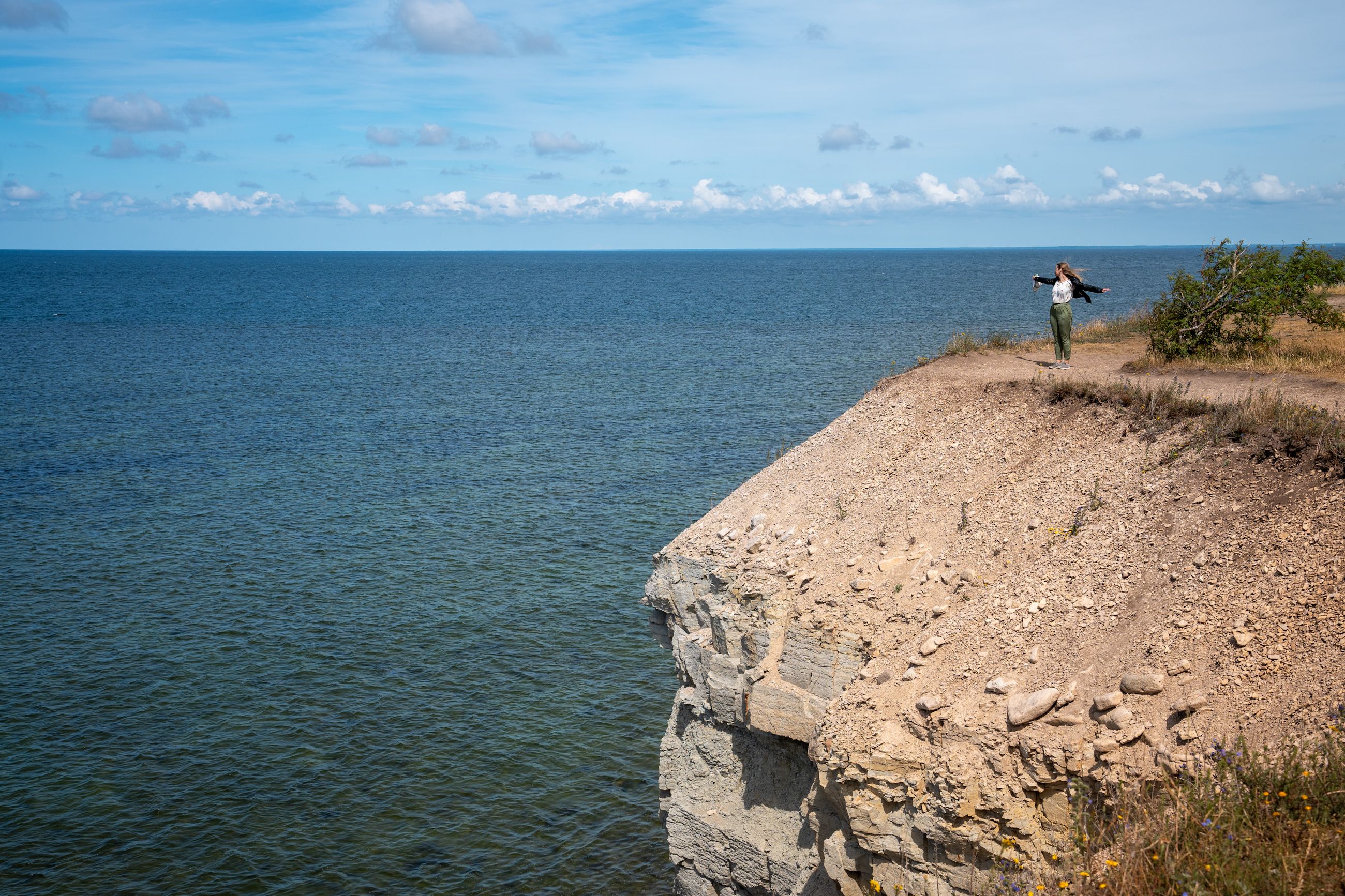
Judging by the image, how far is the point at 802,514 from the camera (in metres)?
17.6

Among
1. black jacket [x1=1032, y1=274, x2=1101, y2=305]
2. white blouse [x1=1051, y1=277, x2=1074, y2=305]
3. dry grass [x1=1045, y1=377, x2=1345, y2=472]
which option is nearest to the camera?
dry grass [x1=1045, y1=377, x2=1345, y2=472]

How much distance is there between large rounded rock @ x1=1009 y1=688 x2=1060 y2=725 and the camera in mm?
10812

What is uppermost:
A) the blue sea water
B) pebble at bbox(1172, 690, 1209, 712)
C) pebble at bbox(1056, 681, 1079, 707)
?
pebble at bbox(1172, 690, 1209, 712)

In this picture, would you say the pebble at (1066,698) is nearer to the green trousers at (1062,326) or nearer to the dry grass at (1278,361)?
the dry grass at (1278,361)

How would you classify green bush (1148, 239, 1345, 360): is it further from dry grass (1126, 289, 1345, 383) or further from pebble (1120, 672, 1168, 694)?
pebble (1120, 672, 1168, 694)

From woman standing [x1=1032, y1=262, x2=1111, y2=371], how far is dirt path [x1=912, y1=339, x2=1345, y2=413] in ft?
1.18

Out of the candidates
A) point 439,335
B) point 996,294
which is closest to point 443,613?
point 439,335

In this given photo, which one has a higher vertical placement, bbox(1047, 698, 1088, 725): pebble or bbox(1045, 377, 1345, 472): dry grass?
bbox(1045, 377, 1345, 472): dry grass

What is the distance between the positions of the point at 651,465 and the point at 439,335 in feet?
182

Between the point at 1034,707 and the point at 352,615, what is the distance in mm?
20482

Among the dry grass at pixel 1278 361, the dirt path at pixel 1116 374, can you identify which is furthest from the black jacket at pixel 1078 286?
the dry grass at pixel 1278 361

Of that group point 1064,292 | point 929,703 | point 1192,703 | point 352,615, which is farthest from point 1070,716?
point 352,615

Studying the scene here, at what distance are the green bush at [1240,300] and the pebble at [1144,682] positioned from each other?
12.7 meters

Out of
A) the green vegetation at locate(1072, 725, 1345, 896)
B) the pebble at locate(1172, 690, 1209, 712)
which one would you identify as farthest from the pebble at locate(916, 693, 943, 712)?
the pebble at locate(1172, 690, 1209, 712)
